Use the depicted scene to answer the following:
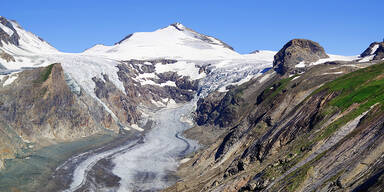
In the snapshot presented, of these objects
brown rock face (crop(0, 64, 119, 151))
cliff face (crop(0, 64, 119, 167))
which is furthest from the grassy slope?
brown rock face (crop(0, 64, 119, 151))

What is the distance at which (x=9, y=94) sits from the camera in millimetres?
116812

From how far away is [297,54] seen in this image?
161125 mm

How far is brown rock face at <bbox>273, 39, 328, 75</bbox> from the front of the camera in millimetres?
155750

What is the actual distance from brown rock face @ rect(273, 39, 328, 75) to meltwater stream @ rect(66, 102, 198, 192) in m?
43.7

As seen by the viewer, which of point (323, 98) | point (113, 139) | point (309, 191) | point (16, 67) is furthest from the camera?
point (16, 67)

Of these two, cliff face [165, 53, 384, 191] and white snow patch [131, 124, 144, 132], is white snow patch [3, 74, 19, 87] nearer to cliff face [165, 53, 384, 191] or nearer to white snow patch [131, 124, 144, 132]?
white snow patch [131, 124, 144, 132]

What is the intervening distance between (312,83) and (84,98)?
90.9 meters

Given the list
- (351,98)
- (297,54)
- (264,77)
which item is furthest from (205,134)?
(351,98)

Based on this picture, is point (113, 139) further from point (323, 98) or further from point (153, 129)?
point (323, 98)

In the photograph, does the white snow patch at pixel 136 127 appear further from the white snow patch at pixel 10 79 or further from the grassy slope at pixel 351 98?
the grassy slope at pixel 351 98

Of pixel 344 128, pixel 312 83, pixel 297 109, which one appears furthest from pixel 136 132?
pixel 344 128

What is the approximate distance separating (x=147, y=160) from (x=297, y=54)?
83.1 metres

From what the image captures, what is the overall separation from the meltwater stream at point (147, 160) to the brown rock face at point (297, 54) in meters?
43.7

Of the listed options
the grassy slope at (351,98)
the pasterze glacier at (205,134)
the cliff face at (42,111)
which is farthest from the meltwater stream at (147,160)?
the grassy slope at (351,98)
